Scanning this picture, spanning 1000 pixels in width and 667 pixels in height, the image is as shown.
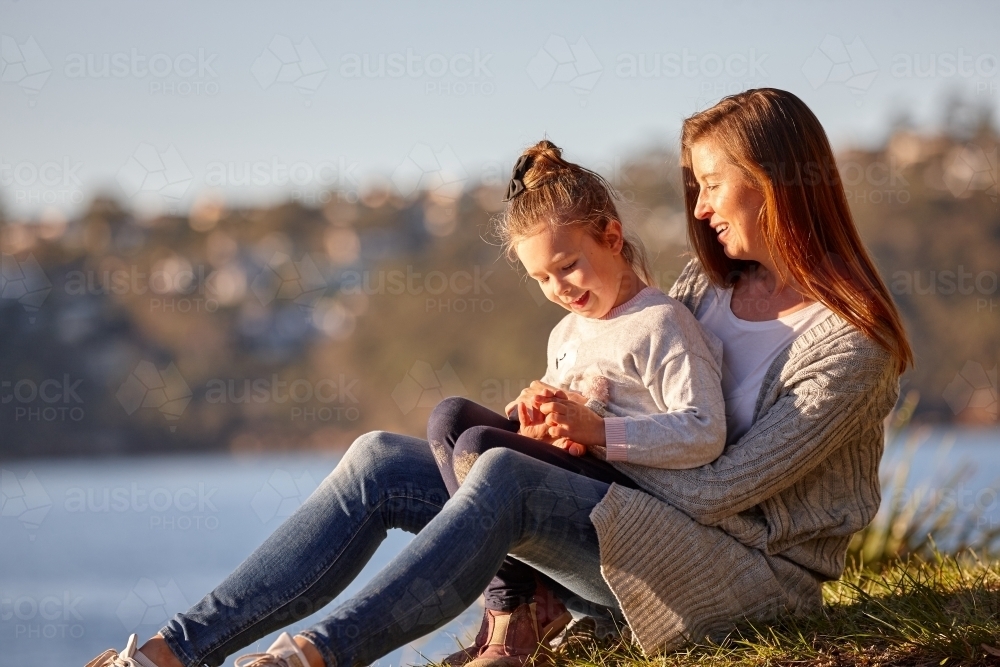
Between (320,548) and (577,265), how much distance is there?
747 mm

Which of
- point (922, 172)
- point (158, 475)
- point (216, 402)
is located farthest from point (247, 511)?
point (922, 172)

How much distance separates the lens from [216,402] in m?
34.2

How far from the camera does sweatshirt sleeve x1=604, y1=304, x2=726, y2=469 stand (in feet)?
6.63

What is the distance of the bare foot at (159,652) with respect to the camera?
1.95 meters

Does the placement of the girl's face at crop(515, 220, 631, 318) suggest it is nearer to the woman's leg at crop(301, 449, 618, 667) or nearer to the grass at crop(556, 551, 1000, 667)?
the woman's leg at crop(301, 449, 618, 667)

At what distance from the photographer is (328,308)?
125 ft

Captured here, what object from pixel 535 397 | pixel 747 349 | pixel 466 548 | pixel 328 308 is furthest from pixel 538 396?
pixel 328 308

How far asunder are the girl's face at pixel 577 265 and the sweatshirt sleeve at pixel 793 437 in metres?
0.38

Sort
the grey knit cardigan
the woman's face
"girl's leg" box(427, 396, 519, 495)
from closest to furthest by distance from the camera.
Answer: the grey knit cardigan
"girl's leg" box(427, 396, 519, 495)
the woman's face

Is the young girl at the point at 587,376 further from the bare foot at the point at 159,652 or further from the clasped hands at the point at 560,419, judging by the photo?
the bare foot at the point at 159,652

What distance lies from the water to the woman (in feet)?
28.2

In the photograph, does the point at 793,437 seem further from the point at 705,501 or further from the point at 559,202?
the point at 559,202

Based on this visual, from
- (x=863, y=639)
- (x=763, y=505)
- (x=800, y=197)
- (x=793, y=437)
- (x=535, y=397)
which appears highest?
(x=800, y=197)

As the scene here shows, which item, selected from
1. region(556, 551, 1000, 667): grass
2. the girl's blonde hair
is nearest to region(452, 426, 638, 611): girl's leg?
region(556, 551, 1000, 667): grass
